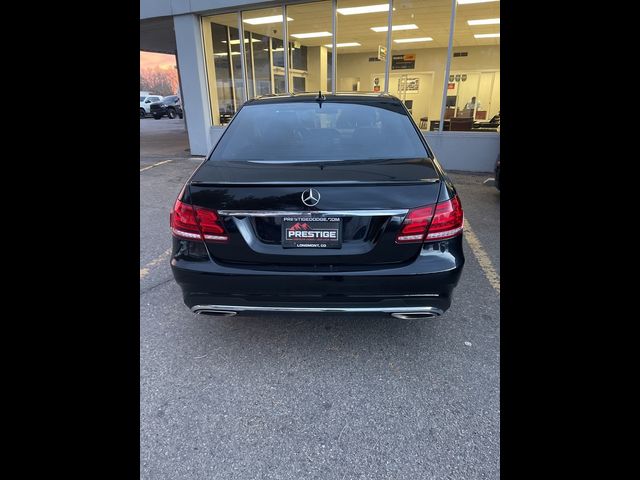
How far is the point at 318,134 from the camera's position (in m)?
2.76

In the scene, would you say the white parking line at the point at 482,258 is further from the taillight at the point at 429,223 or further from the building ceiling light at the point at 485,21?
the building ceiling light at the point at 485,21

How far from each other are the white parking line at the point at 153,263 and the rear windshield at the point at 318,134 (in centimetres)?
191

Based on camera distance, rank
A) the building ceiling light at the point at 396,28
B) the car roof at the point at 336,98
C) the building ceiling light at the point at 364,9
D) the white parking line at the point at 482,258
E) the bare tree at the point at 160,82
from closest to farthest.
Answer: the car roof at the point at 336,98 → the white parking line at the point at 482,258 → the building ceiling light at the point at 364,9 → the building ceiling light at the point at 396,28 → the bare tree at the point at 160,82

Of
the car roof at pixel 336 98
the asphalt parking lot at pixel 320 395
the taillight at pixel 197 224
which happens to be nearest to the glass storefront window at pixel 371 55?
the car roof at pixel 336 98

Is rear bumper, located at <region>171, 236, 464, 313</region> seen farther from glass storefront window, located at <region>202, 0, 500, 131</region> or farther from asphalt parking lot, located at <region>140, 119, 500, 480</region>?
glass storefront window, located at <region>202, 0, 500, 131</region>

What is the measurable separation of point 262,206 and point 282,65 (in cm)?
1023

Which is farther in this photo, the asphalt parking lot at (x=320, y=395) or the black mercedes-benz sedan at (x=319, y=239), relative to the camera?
the black mercedes-benz sedan at (x=319, y=239)

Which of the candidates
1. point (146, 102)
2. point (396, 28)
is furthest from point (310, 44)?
point (146, 102)

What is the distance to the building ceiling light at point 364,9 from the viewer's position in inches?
340

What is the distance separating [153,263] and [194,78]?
7659mm
